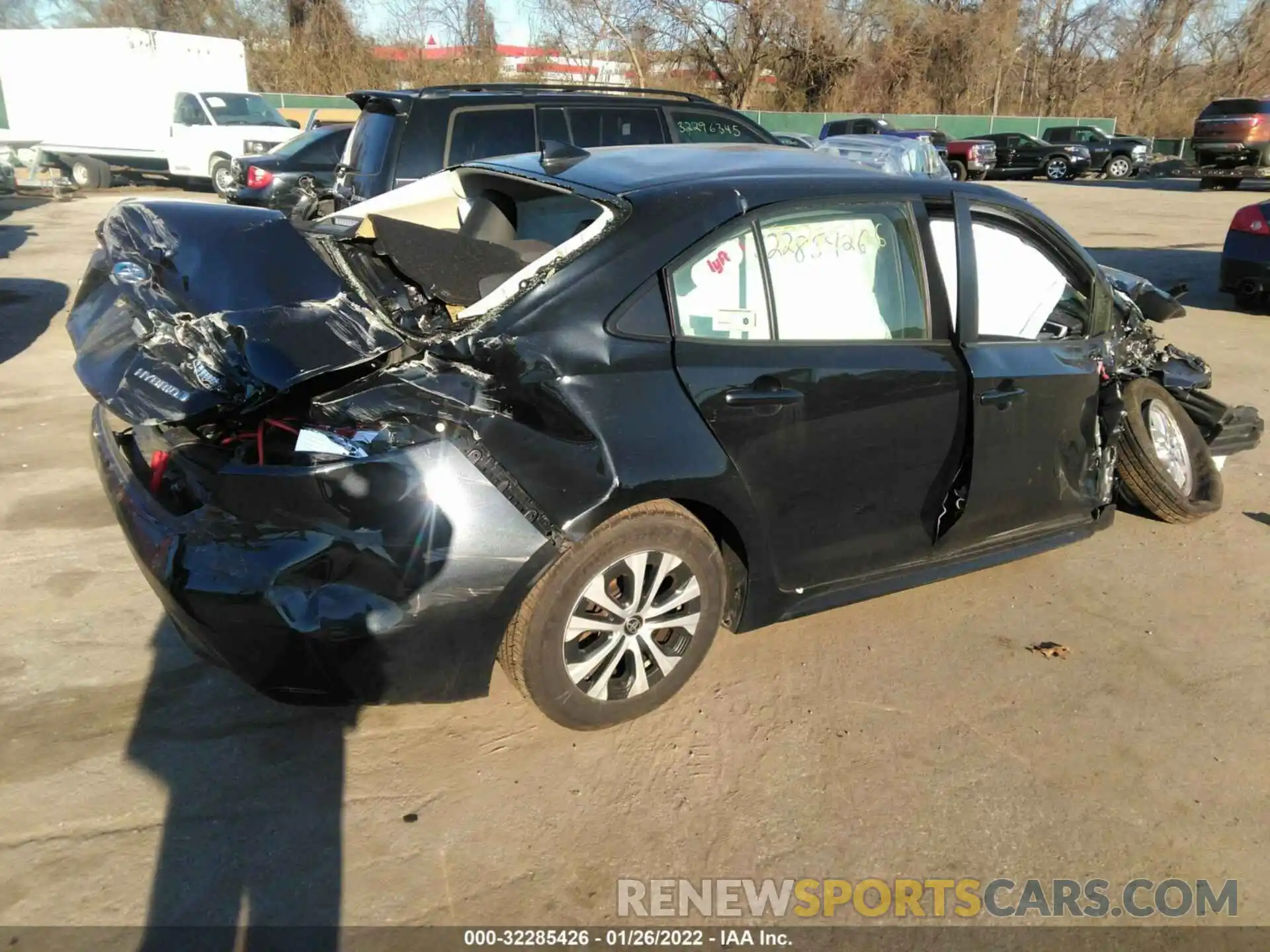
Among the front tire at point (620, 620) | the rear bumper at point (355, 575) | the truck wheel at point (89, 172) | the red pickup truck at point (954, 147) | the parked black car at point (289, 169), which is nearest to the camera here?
the rear bumper at point (355, 575)

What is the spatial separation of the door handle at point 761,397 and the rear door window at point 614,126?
514 cm

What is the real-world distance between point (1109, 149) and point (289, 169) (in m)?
29.7

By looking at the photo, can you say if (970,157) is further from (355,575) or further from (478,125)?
(355,575)

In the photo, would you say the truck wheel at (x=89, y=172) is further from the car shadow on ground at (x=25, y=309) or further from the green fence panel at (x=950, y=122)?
the green fence panel at (x=950, y=122)

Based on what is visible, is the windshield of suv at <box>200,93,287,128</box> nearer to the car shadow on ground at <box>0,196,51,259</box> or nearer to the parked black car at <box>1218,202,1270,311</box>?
the car shadow on ground at <box>0,196,51,259</box>

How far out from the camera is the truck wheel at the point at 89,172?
20.7 m

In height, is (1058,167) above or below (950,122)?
below

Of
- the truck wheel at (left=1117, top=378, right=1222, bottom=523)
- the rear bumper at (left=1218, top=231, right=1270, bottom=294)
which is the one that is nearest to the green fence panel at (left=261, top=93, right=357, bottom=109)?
the rear bumper at (left=1218, top=231, right=1270, bottom=294)

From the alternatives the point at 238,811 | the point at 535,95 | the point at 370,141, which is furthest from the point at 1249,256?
the point at 238,811

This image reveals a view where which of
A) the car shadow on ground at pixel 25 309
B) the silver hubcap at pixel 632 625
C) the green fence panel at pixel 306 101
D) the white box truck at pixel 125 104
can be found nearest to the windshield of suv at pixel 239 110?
the white box truck at pixel 125 104

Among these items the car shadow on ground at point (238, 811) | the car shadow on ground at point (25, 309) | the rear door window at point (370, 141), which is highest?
the rear door window at point (370, 141)

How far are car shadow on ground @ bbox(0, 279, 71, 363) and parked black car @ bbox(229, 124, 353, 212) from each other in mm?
2388

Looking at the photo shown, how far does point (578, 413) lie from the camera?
283 centimetres

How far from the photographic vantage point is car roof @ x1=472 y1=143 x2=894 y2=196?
3.34 meters
